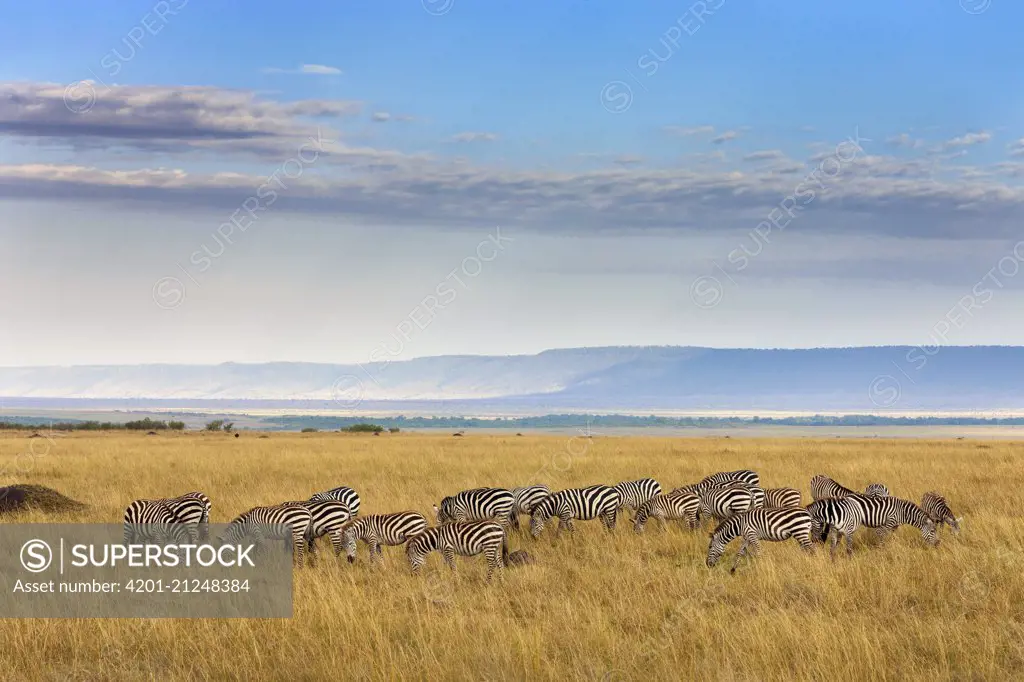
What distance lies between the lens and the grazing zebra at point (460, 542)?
617 inches

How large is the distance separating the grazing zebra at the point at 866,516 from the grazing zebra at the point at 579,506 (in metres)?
4.06

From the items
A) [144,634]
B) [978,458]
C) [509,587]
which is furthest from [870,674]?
[978,458]

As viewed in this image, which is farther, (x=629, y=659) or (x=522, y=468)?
(x=522, y=468)

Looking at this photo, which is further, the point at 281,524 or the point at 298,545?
the point at 298,545

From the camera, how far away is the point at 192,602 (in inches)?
563

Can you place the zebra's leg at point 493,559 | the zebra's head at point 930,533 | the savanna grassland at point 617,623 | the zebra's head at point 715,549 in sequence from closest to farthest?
the savanna grassland at point 617,623 → the zebra's leg at point 493,559 → the zebra's head at point 715,549 → the zebra's head at point 930,533

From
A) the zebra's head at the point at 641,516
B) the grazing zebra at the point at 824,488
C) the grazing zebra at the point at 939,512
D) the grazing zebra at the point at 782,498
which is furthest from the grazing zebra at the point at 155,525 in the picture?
the grazing zebra at the point at 939,512

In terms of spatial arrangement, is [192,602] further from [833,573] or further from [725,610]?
[833,573]

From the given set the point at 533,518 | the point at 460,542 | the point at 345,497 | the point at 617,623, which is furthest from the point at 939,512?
the point at 345,497

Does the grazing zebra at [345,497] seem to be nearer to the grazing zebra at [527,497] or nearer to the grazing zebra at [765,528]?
the grazing zebra at [527,497]

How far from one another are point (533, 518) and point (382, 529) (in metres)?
3.75

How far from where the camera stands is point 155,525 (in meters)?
18.2

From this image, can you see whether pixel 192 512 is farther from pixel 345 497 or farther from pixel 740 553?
pixel 740 553

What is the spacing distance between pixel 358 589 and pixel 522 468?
23.1 m
